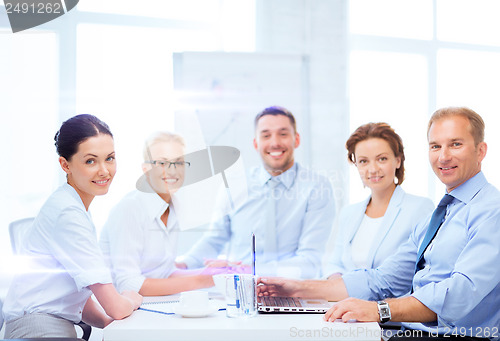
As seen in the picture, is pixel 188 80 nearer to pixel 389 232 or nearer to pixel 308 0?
pixel 308 0

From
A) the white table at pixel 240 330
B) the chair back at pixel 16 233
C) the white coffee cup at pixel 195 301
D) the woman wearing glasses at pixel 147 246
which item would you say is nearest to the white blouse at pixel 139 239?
the woman wearing glasses at pixel 147 246

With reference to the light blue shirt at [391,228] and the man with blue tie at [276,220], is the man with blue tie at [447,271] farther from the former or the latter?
the man with blue tie at [276,220]

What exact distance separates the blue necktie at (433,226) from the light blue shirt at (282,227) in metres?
1.08

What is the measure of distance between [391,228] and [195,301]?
111 cm

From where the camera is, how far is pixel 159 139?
297 cm

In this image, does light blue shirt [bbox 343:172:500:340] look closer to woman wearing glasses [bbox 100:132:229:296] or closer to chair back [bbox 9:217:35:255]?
woman wearing glasses [bbox 100:132:229:296]

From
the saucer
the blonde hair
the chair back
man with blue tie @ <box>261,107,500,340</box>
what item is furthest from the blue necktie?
the chair back

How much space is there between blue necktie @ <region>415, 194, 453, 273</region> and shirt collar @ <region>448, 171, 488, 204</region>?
0.04m

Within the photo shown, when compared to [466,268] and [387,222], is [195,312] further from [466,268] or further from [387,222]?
[387,222]

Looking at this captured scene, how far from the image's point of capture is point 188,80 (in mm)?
3418

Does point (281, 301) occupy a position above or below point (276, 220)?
below

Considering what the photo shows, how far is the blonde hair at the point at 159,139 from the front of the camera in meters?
2.95

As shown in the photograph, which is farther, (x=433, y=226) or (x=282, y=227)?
(x=282, y=227)

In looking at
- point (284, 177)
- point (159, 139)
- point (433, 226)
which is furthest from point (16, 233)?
point (433, 226)
